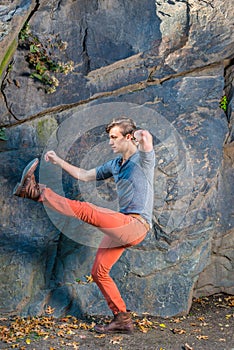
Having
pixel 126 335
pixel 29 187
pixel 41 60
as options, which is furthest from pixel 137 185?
pixel 41 60

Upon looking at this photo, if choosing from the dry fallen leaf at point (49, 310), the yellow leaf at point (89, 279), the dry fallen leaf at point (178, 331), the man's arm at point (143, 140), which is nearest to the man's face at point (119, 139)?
the man's arm at point (143, 140)

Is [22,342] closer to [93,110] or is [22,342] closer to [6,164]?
[6,164]

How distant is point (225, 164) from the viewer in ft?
25.6

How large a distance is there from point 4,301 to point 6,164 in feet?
5.84

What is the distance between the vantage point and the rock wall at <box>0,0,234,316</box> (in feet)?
23.0

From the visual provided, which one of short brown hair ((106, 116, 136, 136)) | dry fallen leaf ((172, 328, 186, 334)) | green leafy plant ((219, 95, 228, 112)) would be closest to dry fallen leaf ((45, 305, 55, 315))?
dry fallen leaf ((172, 328, 186, 334))

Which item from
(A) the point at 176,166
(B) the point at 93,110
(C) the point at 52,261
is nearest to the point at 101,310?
(C) the point at 52,261

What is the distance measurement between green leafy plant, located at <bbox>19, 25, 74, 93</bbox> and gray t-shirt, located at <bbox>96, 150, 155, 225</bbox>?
2.27 metres

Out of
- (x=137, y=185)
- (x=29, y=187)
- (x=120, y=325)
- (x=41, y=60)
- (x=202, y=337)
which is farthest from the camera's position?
(x=41, y=60)

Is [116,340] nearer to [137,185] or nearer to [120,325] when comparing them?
[120,325]

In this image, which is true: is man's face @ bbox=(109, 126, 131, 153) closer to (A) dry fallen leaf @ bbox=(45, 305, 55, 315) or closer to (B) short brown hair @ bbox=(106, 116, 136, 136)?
(B) short brown hair @ bbox=(106, 116, 136, 136)

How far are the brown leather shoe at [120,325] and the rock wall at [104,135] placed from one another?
0.92 m

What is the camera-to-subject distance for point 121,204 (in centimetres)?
592

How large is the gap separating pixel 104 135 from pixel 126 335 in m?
2.74
